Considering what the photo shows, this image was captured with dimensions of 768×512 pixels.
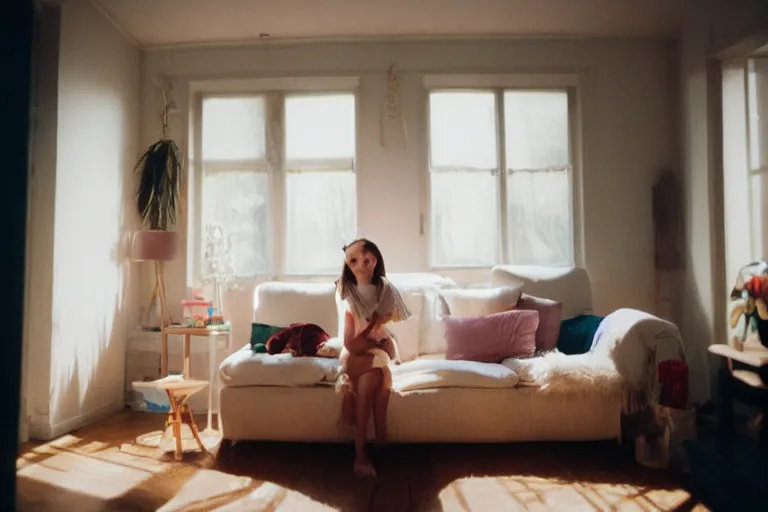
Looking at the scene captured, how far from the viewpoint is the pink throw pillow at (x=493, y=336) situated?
9.17 feet

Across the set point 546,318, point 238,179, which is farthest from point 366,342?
point 238,179

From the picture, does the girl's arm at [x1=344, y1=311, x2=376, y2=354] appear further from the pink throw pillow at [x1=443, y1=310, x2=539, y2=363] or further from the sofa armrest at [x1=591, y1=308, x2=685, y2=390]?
the sofa armrest at [x1=591, y1=308, x2=685, y2=390]

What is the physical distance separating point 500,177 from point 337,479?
2585 mm

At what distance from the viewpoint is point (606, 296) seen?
12.4 ft

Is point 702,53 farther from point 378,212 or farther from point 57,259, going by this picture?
point 57,259

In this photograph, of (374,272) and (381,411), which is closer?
(381,411)

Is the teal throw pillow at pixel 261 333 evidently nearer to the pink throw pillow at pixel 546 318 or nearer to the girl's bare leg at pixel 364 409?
the girl's bare leg at pixel 364 409

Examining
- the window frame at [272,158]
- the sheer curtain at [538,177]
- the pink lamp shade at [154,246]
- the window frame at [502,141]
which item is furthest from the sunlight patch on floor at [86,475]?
the sheer curtain at [538,177]

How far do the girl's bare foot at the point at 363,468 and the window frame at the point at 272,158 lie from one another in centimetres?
173

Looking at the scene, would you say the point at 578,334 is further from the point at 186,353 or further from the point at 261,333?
the point at 186,353

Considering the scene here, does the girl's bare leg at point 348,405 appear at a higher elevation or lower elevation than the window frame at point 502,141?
lower

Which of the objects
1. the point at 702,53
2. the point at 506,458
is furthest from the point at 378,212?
the point at 702,53

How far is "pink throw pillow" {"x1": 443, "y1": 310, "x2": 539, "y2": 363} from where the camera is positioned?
2.79 metres

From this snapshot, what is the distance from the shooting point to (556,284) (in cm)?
325
